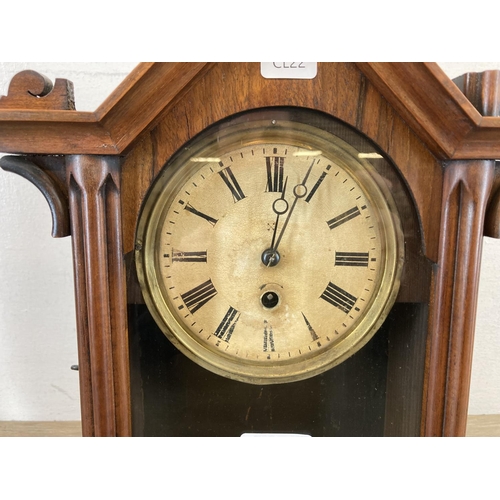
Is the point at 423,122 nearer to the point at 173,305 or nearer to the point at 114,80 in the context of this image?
the point at 173,305

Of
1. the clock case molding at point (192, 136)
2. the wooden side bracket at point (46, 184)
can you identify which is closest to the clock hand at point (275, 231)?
the clock case molding at point (192, 136)

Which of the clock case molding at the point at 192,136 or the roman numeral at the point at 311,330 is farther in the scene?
the roman numeral at the point at 311,330

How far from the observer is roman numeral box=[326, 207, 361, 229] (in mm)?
728

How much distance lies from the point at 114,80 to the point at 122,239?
1.64 feet

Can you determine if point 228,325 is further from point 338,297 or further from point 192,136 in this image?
point 192,136

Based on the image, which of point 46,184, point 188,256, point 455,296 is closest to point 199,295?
point 188,256

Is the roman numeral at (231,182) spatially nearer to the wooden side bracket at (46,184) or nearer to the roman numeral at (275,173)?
the roman numeral at (275,173)

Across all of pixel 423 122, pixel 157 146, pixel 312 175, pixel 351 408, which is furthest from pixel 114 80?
pixel 351 408

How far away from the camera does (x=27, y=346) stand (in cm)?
116

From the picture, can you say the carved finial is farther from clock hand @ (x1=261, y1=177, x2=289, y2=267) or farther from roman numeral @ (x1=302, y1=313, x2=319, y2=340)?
roman numeral @ (x1=302, y1=313, x2=319, y2=340)

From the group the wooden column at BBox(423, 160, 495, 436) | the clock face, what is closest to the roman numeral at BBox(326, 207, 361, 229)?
the clock face

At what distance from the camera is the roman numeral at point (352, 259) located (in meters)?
0.74

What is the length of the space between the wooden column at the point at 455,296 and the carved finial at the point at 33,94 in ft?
1.81
